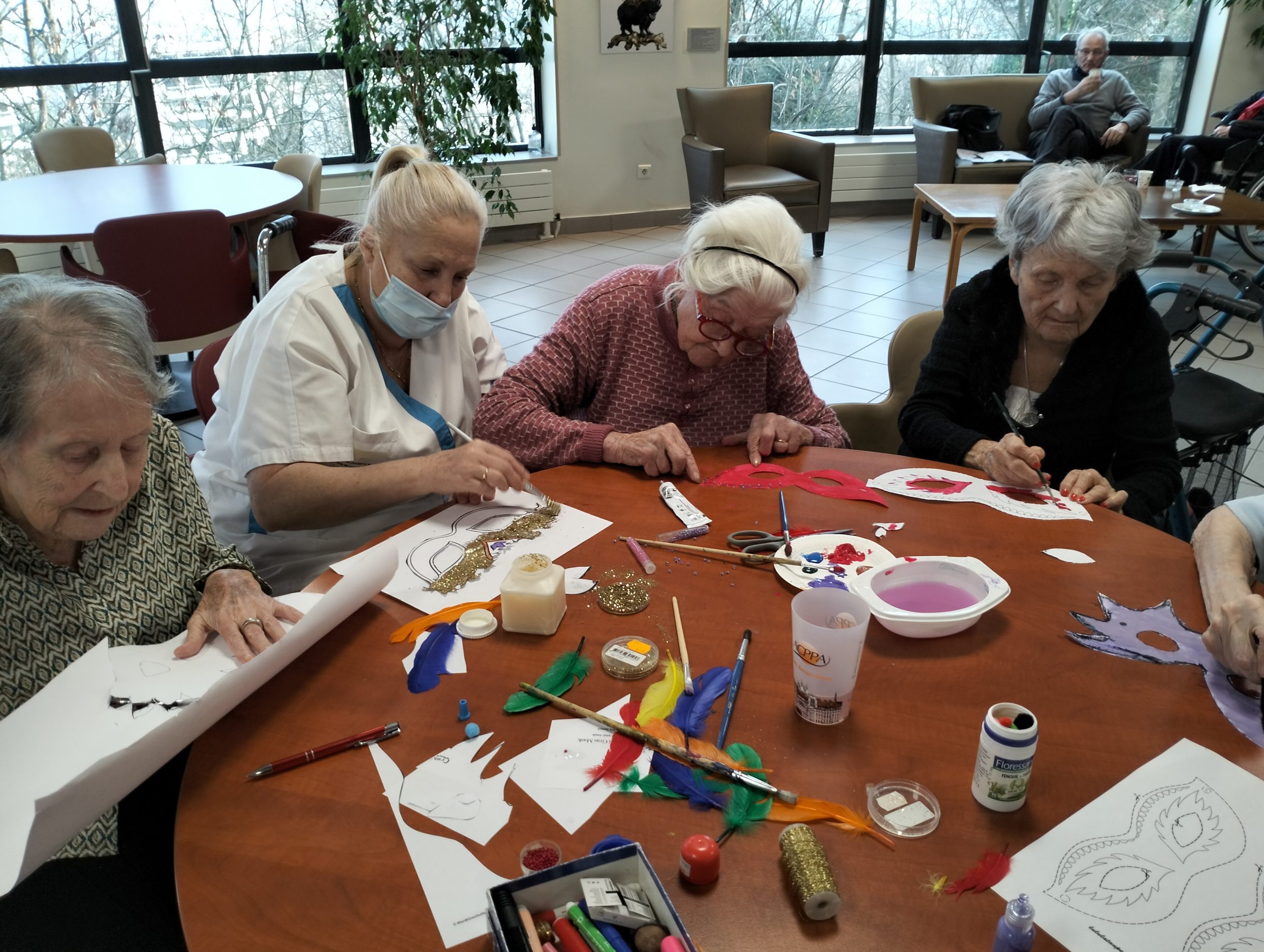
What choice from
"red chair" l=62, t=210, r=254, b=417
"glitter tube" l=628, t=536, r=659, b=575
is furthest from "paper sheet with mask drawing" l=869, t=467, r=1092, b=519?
"red chair" l=62, t=210, r=254, b=417

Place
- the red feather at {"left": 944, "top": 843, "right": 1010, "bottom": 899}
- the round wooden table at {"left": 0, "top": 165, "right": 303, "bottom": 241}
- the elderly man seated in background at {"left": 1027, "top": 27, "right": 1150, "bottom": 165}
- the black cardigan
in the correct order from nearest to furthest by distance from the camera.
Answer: the red feather at {"left": 944, "top": 843, "right": 1010, "bottom": 899}, the black cardigan, the round wooden table at {"left": 0, "top": 165, "right": 303, "bottom": 241}, the elderly man seated in background at {"left": 1027, "top": 27, "right": 1150, "bottom": 165}

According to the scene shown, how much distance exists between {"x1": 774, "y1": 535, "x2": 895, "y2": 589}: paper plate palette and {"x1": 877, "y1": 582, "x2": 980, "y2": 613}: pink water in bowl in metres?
0.07

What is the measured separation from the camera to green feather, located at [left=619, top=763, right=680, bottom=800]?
100 centimetres

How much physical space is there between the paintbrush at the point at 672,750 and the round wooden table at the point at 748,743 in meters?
0.03

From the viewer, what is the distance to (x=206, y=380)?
1.98 metres

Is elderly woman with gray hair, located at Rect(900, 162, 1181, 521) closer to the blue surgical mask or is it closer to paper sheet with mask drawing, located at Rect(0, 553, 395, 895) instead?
the blue surgical mask

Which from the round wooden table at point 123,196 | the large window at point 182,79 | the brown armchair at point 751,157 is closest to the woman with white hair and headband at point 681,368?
the round wooden table at point 123,196

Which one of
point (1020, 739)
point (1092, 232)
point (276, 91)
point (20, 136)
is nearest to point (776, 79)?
point (276, 91)

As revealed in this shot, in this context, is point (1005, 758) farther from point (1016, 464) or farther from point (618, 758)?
point (1016, 464)

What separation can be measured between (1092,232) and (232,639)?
1.78 m

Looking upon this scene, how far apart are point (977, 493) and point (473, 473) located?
3.13 ft

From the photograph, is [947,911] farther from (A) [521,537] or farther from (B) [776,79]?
(B) [776,79]

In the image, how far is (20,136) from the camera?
550cm

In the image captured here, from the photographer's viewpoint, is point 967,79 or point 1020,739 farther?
point 967,79
